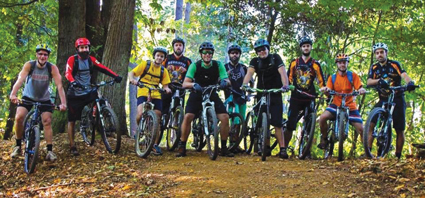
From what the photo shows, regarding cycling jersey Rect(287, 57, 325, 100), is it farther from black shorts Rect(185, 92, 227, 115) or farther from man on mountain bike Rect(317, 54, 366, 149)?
black shorts Rect(185, 92, 227, 115)

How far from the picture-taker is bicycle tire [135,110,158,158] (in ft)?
24.2

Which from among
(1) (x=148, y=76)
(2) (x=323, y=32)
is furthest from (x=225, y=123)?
(2) (x=323, y=32)

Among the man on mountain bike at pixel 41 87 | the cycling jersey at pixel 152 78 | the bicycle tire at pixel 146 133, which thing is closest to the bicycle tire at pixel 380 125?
the bicycle tire at pixel 146 133

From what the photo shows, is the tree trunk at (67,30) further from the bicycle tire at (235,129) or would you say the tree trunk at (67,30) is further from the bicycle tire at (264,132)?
the bicycle tire at (264,132)

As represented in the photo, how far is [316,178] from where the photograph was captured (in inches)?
231

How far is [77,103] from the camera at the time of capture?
7.97 metres

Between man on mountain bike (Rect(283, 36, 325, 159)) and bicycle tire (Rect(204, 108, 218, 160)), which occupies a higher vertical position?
man on mountain bike (Rect(283, 36, 325, 159))

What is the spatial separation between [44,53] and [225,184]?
418 centimetres

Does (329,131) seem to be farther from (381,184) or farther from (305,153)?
(381,184)

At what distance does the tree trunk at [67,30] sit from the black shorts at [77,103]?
197 cm

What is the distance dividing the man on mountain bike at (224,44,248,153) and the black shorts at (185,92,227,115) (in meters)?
1.04

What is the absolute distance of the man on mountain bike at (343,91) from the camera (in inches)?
307

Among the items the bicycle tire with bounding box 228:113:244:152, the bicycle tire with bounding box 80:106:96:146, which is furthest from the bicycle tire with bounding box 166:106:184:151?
the bicycle tire with bounding box 80:106:96:146

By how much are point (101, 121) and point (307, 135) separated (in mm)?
3907
